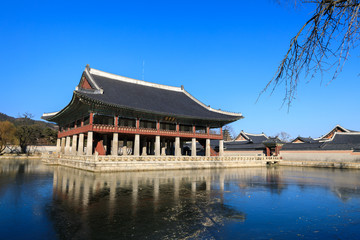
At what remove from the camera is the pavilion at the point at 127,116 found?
2834 centimetres

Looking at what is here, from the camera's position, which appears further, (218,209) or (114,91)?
(114,91)

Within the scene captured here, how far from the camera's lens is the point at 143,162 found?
26.7m

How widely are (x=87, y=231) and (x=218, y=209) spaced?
5.12 m

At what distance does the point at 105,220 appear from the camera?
788cm

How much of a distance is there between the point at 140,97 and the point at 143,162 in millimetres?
12635

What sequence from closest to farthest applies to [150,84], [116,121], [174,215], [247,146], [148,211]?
[174,215]
[148,211]
[116,121]
[150,84]
[247,146]

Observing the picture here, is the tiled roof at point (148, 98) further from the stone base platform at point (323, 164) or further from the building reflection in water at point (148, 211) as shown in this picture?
the building reflection in water at point (148, 211)

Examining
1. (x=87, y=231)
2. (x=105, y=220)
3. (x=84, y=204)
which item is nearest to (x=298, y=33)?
(x=87, y=231)

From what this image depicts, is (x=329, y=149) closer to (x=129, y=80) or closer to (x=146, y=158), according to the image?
(x=146, y=158)

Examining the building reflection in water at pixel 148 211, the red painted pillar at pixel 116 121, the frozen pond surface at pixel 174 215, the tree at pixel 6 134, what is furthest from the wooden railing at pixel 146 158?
the tree at pixel 6 134

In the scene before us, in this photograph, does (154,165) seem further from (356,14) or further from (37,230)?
(356,14)

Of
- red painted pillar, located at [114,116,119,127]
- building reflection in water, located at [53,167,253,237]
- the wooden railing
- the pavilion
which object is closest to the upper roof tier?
the pavilion

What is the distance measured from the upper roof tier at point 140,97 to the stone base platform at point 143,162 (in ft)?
20.7

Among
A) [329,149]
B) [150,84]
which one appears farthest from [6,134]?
[329,149]
